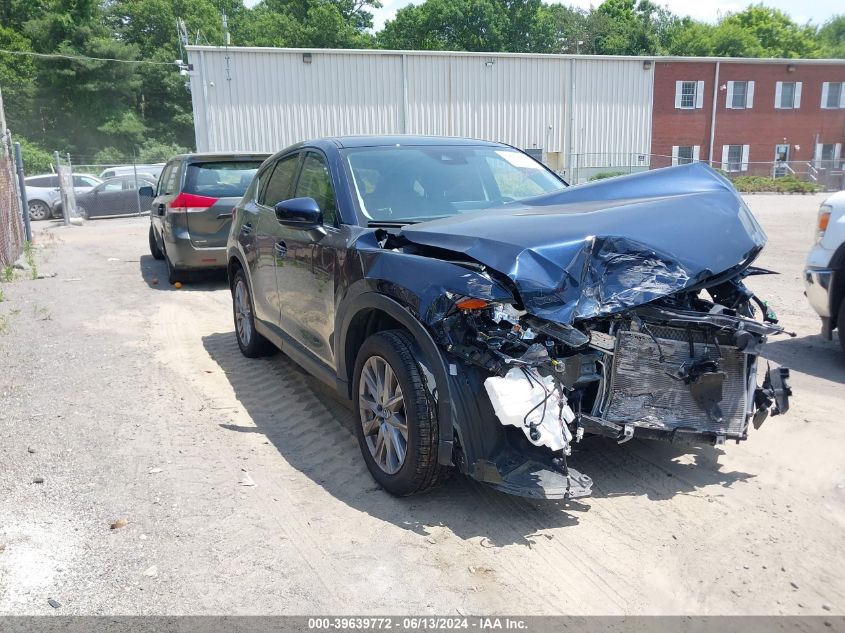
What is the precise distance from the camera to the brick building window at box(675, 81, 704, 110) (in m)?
36.6

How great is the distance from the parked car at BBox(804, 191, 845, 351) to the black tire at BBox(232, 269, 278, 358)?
468 cm

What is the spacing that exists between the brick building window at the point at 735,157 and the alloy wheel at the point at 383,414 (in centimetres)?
3943

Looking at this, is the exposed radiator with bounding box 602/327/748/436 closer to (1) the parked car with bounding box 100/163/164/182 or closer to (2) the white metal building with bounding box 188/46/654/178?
(1) the parked car with bounding box 100/163/164/182

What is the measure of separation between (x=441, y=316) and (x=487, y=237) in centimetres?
47

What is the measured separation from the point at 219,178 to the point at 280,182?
465 centimetres

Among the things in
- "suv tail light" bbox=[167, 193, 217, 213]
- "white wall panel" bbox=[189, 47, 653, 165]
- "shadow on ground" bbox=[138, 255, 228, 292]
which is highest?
"white wall panel" bbox=[189, 47, 653, 165]

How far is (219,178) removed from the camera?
32.5ft

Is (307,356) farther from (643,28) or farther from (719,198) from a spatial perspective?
(643,28)

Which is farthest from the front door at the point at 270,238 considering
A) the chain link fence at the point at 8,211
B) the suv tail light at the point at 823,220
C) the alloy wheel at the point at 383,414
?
the chain link fence at the point at 8,211

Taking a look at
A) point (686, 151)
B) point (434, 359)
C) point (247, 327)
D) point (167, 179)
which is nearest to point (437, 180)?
point (434, 359)

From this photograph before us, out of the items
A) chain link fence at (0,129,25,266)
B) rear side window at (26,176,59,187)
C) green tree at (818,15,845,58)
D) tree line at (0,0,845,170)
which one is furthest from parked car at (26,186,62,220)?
green tree at (818,15,845,58)

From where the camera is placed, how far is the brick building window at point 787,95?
129 feet

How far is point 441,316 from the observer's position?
3246 millimetres

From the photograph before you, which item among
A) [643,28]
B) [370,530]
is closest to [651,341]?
[370,530]
